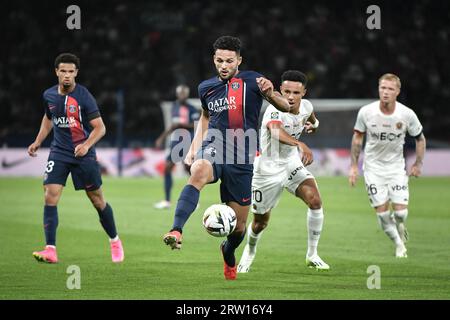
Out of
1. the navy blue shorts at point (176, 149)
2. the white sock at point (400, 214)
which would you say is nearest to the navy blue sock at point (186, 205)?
the white sock at point (400, 214)

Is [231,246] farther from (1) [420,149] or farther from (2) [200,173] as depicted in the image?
(1) [420,149]

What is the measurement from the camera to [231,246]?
829 cm

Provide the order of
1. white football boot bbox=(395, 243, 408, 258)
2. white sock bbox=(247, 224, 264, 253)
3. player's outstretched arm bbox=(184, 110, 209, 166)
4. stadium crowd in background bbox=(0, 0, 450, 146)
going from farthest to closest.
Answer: stadium crowd in background bbox=(0, 0, 450, 146) → white football boot bbox=(395, 243, 408, 258) → white sock bbox=(247, 224, 264, 253) → player's outstretched arm bbox=(184, 110, 209, 166)

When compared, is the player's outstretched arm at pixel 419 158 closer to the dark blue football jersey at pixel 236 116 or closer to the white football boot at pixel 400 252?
the white football boot at pixel 400 252

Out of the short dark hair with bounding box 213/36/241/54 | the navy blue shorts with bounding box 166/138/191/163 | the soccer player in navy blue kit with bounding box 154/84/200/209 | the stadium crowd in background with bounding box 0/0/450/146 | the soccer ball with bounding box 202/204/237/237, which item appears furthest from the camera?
the stadium crowd in background with bounding box 0/0/450/146

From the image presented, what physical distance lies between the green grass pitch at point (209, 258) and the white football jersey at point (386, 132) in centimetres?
106

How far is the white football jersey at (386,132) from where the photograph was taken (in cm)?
1080

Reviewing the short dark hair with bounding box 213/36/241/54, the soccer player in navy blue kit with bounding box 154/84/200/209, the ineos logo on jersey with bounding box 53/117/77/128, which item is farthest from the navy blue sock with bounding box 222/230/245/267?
the soccer player in navy blue kit with bounding box 154/84/200/209

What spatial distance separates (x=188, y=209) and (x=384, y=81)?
13.0ft

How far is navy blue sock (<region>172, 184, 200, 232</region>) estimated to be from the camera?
7387 mm

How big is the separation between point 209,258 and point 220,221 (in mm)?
2718

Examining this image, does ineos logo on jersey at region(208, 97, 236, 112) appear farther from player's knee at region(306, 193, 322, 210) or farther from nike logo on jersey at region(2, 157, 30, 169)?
nike logo on jersey at region(2, 157, 30, 169)

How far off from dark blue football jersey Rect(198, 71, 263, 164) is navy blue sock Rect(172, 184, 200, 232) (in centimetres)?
49

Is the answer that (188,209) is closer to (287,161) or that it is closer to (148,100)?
(287,161)
